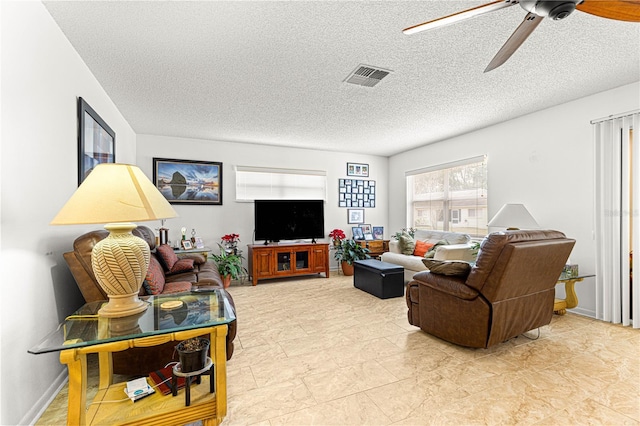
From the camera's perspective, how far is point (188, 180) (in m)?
5.08

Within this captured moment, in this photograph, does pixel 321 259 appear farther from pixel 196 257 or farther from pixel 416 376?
pixel 416 376

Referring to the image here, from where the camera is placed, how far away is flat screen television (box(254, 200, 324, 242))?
526 centimetres

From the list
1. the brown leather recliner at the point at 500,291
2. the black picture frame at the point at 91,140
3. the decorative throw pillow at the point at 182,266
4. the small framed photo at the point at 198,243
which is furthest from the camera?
the small framed photo at the point at 198,243

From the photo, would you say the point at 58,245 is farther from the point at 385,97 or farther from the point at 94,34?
the point at 385,97

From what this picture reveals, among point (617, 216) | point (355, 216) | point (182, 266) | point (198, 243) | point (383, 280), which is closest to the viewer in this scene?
point (617, 216)

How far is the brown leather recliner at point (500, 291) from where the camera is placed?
2.25 m

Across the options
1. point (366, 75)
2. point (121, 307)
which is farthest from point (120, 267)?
point (366, 75)

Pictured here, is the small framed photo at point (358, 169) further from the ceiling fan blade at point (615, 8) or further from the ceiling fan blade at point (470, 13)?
the ceiling fan blade at point (615, 8)

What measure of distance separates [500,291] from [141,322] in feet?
7.90

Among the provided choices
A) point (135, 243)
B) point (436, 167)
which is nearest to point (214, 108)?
point (135, 243)

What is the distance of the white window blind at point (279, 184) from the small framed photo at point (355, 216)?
2.18ft

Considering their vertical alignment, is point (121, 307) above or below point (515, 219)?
below

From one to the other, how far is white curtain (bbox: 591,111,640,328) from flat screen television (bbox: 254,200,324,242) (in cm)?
385

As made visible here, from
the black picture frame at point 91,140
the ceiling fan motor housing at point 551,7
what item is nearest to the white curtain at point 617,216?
the ceiling fan motor housing at point 551,7
